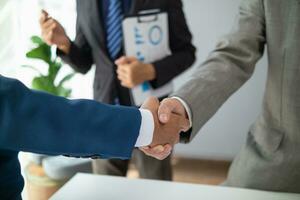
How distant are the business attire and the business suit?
0.70m

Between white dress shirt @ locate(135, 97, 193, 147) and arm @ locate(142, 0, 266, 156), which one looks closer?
white dress shirt @ locate(135, 97, 193, 147)

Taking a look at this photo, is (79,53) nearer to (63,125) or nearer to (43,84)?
(43,84)

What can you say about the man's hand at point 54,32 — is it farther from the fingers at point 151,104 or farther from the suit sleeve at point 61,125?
the suit sleeve at point 61,125

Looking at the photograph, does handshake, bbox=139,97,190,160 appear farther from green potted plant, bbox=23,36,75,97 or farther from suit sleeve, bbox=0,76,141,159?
green potted plant, bbox=23,36,75,97

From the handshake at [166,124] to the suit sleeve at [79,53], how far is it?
59 centimetres

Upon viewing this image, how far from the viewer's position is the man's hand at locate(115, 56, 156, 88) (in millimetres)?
1392

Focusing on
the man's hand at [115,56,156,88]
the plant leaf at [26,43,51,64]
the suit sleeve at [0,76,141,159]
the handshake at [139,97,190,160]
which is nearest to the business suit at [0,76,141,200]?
the suit sleeve at [0,76,141,159]

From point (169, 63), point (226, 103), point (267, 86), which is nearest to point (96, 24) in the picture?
point (169, 63)

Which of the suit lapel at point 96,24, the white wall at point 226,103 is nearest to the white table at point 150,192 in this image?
the suit lapel at point 96,24

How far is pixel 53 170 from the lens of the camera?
1.78 meters

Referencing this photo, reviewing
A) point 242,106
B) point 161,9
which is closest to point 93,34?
point 161,9

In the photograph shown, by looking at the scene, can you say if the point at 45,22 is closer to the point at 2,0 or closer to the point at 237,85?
the point at 2,0

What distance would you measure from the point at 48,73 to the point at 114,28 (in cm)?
51

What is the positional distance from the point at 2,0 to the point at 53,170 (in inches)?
29.1
